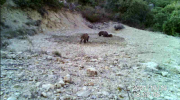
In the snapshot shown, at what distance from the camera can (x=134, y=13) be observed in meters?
18.8

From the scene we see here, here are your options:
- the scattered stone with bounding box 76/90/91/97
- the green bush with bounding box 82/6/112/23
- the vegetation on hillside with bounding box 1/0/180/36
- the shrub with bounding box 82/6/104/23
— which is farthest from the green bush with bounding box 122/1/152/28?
the scattered stone with bounding box 76/90/91/97

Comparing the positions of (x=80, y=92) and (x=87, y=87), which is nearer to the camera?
(x=80, y=92)

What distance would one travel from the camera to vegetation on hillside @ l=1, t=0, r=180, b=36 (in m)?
14.1

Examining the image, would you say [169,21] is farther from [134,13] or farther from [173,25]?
[134,13]

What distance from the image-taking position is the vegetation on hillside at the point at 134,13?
555 inches

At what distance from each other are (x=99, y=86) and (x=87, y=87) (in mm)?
256

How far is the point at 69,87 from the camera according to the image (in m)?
2.57

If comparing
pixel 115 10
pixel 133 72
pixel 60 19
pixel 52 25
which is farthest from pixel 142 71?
pixel 115 10

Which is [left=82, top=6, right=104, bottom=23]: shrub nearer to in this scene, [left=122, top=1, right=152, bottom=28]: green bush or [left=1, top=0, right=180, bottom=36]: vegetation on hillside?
[left=1, top=0, right=180, bottom=36]: vegetation on hillside

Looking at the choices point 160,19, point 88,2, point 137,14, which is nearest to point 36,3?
point 88,2

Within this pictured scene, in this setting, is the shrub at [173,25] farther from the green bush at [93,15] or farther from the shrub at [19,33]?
A: the shrub at [19,33]

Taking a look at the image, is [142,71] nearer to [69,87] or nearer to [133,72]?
[133,72]

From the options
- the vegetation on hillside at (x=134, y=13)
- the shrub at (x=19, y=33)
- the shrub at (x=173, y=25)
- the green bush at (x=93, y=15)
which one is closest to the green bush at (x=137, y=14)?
the vegetation on hillside at (x=134, y=13)

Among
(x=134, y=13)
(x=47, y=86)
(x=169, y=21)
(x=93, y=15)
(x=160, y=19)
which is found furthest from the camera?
(x=134, y=13)
